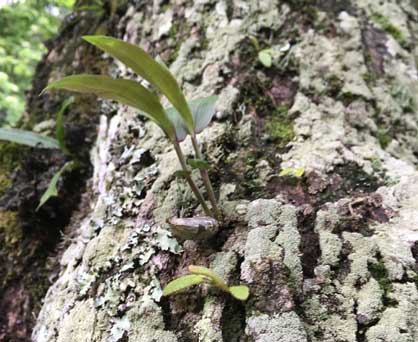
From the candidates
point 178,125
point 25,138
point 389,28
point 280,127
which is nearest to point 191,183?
point 178,125

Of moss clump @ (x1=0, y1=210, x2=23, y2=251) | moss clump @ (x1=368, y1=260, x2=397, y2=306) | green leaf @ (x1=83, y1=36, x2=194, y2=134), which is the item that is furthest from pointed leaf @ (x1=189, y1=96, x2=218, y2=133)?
moss clump @ (x1=0, y1=210, x2=23, y2=251)

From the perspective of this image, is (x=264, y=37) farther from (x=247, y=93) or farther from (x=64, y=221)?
(x=64, y=221)

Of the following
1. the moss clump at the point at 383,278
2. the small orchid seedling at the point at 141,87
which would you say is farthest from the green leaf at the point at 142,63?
the moss clump at the point at 383,278

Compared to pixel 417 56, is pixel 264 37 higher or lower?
higher

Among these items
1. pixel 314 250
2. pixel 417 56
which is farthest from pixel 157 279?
pixel 417 56

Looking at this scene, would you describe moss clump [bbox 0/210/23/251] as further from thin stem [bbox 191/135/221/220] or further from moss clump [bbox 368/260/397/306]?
moss clump [bbox 368/260/397/306]

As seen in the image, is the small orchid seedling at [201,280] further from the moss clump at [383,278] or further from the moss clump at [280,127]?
the moss clump at [280,127]
